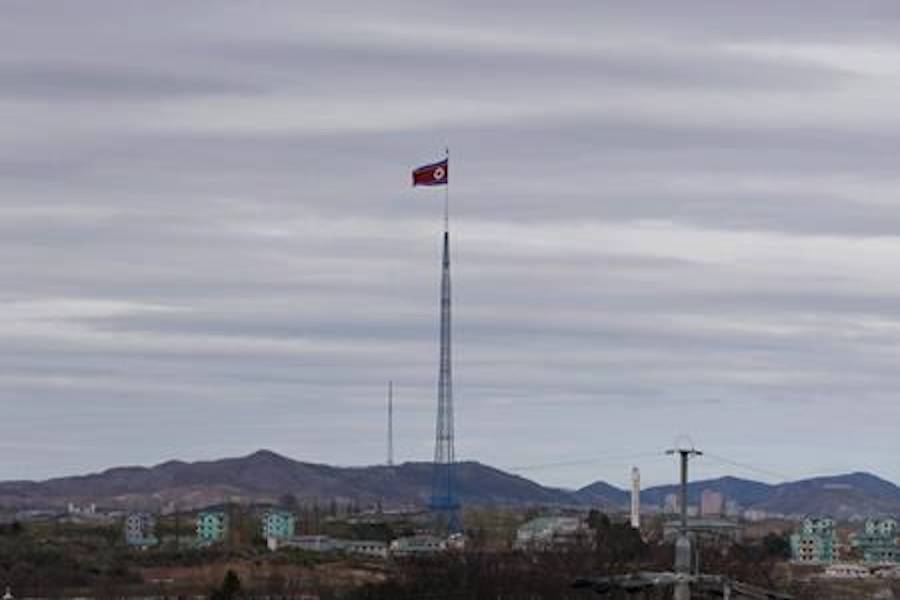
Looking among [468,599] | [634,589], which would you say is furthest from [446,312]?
[634,589]

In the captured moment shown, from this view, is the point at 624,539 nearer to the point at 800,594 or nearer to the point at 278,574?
the point at 278,574

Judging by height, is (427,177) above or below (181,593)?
above

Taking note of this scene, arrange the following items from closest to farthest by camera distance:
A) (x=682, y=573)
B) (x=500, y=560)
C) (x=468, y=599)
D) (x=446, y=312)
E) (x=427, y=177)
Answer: (x=682, y=573) → (x=427, y=177) → (x=468, y=599) → (x=446, y=312) → (x=500, y=560)

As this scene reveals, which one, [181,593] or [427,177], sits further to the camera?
[181,593]

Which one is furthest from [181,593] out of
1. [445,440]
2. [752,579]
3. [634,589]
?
[634,589]

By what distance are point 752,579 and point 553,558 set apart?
23.4 metres

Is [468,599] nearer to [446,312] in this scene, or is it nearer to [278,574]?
[446,312]

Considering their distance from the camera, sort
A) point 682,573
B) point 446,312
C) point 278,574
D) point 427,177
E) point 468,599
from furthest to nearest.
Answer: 1. point 278,574
2. point 446,312
3. point 468,599
4. point 427,177
5. point 682,573

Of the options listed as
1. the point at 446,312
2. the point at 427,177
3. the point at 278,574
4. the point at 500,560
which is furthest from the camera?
the point at 278,574

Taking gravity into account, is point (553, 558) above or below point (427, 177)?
below

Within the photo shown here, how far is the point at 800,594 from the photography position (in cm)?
16150

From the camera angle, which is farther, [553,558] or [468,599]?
[553,558]

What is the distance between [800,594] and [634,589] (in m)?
75.0

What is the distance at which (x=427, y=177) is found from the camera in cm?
14050
